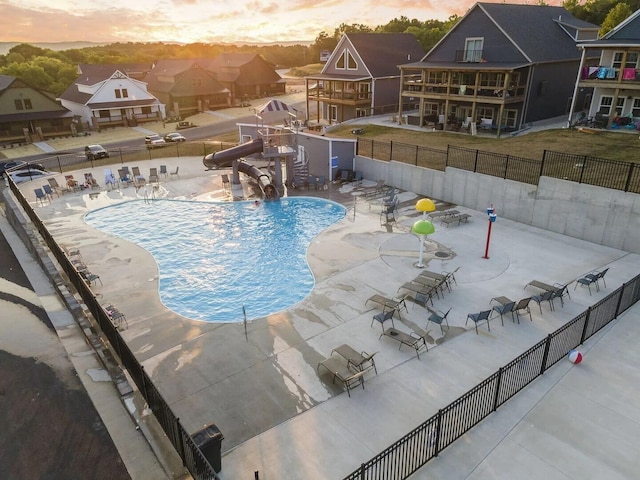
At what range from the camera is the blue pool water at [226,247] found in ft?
50.4

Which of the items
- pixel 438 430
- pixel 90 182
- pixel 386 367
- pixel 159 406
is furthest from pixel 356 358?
pixel 90 182

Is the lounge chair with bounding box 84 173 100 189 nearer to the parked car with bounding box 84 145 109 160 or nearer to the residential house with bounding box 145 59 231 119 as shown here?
the parked car with bounding box 84 145 109 160

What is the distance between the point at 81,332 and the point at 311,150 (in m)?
19.2

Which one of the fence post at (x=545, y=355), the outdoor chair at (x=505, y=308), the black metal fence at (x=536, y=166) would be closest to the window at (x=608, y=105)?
the black metal fence at (x=536, y=166)

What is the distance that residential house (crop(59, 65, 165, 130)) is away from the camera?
58.1 m

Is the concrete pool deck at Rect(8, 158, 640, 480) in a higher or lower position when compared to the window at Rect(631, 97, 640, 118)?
lower

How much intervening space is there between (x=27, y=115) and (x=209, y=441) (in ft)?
194

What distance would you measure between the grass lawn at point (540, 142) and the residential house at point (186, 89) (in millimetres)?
38004

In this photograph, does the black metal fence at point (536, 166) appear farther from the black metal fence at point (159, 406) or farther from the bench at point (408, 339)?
the black metal fence at point (159, 406)

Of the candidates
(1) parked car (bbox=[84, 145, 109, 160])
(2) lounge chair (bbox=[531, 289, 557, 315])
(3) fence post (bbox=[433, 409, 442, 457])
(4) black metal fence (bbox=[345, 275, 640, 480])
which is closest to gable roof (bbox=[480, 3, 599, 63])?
(2) lounge chair (bbox=[531, 289, 557, 315])

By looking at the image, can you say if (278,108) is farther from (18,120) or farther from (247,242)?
(18,120)

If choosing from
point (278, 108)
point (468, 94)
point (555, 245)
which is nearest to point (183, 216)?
point (278, 108)

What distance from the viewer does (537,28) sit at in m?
38.2

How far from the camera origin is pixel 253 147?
2656cm
